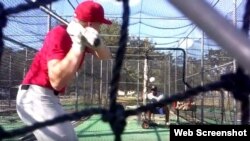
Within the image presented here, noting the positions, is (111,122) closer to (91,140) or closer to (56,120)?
(56,120)

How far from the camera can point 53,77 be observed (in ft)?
4.94

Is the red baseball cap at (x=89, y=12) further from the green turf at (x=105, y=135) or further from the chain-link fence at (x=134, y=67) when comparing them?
the green turf at (x=105, y=135)

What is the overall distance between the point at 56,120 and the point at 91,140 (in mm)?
3848

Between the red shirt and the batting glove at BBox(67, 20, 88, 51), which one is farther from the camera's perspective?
the red shirt

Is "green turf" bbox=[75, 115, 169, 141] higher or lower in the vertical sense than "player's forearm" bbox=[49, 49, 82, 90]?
lower

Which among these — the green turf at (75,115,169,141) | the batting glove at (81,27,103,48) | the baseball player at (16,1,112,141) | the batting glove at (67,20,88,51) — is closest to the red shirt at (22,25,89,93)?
the baseball player at (16,1,112,141)

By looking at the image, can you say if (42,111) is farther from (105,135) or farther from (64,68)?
(105,135)

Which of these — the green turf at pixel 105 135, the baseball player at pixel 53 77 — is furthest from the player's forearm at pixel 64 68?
the green turf at pixel 105 135

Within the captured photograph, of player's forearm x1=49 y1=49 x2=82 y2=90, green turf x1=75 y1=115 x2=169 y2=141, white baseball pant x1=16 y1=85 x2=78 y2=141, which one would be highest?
player's forearm x1=49 y1=49 x2=82 y2=90

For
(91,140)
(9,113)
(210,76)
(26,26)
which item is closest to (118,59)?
(26,26)

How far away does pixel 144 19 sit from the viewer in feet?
24.8

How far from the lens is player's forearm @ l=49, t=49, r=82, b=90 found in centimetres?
142

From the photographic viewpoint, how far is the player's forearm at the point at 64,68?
1421 millimetres

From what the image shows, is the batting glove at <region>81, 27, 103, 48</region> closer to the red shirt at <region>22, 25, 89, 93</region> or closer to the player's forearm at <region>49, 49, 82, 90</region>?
the player's forearm at <region>49, 49, 82, 90</region>
